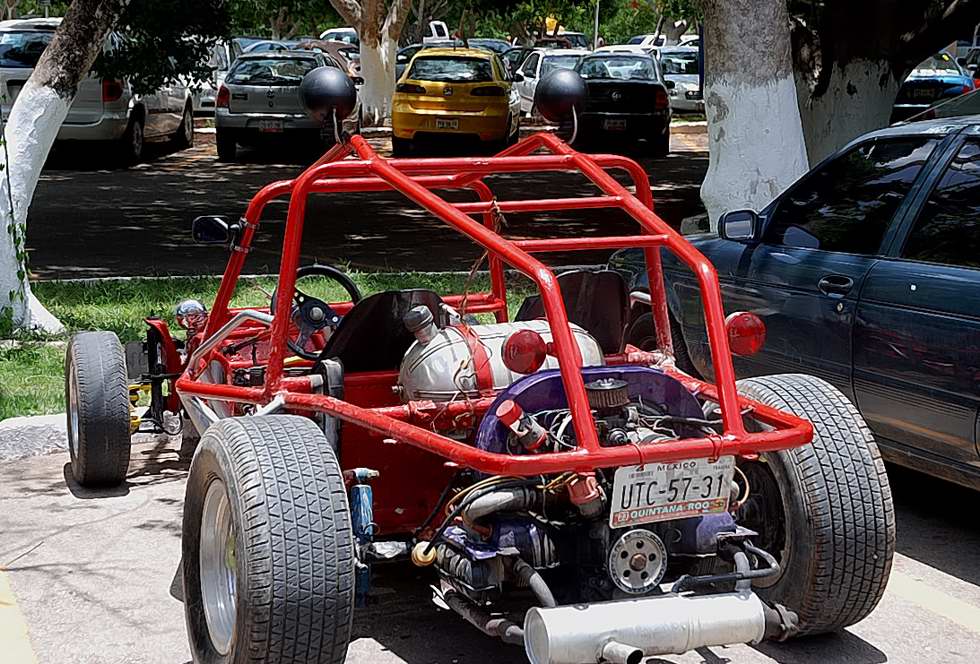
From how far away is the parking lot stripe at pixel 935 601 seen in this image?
4965mm

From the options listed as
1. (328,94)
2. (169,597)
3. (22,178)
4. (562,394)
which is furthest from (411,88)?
(562,394)

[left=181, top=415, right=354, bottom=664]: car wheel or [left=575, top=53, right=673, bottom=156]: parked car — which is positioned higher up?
[left=575, top=53, right=673, bottom=156]: parked car

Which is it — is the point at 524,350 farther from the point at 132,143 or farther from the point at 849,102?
the point at 132,143

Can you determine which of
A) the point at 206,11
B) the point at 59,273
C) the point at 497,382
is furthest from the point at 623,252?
the point at 206,11

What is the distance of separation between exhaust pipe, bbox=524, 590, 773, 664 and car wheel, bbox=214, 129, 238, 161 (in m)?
18.6

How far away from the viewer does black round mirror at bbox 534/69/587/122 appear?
5430 mm

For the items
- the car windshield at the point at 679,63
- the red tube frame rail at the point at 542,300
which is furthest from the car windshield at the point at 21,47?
the car windshield at the point at 679,63

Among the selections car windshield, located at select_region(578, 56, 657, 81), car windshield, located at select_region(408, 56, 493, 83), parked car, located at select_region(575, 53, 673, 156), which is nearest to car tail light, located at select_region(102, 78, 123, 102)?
car windshield, located at select_region(408, 56, 493, 83)

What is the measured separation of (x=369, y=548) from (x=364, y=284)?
21.4 ft

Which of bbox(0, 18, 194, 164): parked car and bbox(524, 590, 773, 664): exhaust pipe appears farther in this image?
bbox(0, 18, 194, 164): parked car

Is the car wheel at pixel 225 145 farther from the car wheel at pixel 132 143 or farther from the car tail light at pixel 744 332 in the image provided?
the car tail light at pixel 744 332

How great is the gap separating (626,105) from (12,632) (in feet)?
61.3

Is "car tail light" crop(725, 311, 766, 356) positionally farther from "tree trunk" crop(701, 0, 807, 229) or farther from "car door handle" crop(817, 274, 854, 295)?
"tree trunk" crop(701, 0, 807, 229)

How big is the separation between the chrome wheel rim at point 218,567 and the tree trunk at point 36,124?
5082mm
